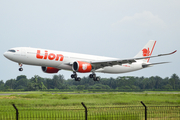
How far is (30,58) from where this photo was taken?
122 feet

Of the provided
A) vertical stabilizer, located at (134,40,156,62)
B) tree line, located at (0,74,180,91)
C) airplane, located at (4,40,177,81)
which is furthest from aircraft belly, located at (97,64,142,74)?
tree line, located at (0,74,180,91)

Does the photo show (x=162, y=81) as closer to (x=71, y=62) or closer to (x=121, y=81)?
(x=121, y=81)

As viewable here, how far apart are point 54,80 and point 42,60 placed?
5215 cm

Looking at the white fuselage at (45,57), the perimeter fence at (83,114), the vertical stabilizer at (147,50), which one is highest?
the vertical stabilizer at (147,50)

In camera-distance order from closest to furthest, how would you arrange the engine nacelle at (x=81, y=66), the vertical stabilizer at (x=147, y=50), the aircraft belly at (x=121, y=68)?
the engine nacelle at (x=81, y=66) < the aircraft belly at (x=121, y=68) < the vertical stabilizer at (x=147, y=50)

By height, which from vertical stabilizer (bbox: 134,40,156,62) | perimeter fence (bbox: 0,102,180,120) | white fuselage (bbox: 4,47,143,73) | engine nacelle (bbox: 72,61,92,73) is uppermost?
vertical stabilizer (bbox: 134,40,156,62)

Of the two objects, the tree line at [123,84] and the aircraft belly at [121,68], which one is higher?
the aircraft belly at [121,68]

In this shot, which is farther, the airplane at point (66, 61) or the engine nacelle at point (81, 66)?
the engine nacelle at point (81, 66)

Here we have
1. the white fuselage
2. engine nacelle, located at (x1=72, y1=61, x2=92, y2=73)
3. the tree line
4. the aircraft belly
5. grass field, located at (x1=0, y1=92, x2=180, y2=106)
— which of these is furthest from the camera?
the tree line

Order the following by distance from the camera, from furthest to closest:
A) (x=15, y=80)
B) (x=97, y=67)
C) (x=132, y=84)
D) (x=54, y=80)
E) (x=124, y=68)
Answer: (x=15, y=80)
(x=54, y=80)
(x=132, y=84)
(x=124, y=68)
(x=97, y=67)

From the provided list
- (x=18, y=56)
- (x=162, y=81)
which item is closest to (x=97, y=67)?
(x=18, y=56)

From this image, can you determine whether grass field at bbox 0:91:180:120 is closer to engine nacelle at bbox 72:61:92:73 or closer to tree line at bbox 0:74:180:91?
engine nacelle at bbox 72:61:92:73

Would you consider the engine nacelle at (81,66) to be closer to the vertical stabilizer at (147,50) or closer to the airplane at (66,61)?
the airplane at (66,61)

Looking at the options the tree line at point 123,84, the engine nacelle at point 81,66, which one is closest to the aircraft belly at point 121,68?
the engine nacelle at point 81,66
